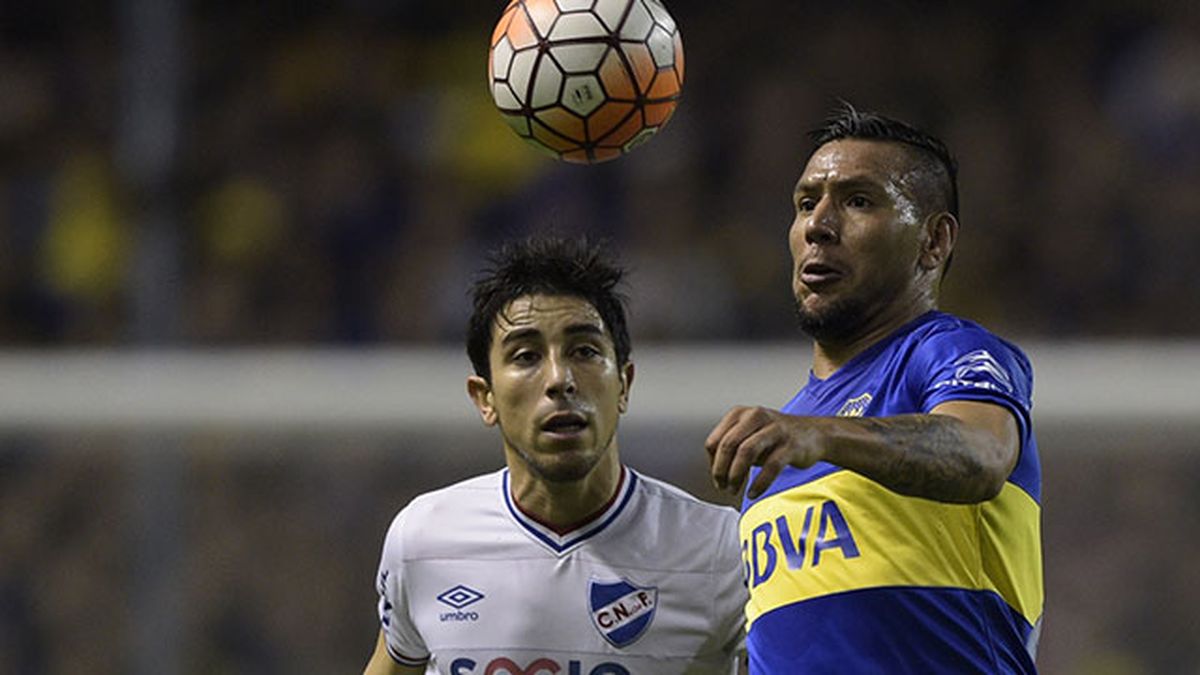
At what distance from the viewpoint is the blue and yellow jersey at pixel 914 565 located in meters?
3.16

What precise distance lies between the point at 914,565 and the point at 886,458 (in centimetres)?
57

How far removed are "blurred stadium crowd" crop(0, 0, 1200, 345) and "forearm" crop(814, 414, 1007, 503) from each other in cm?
415

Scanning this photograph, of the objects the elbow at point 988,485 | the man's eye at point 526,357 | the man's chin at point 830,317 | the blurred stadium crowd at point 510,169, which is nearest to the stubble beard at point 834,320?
the man's chin at point 830,317

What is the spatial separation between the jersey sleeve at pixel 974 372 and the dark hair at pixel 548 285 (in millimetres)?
1000

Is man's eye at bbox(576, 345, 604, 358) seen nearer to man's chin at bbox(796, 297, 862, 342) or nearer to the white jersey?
the white jersey

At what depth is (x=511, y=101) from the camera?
4.07m

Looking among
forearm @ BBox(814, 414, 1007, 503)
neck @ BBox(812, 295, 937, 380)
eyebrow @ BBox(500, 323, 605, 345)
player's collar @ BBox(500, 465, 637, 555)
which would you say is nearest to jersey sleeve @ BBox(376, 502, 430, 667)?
player's collar @ BBox(500, 465, 637, 555)

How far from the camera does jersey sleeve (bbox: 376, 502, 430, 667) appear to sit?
13.3 feet

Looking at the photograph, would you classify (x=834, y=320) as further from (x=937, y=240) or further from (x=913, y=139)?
(x=913, y=139)

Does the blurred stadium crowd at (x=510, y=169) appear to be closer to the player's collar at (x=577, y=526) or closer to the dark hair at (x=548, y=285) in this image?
the dark hair at (x=548, y=285)

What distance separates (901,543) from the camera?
3.19 m


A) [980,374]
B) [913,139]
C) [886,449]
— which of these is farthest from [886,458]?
[913,139]

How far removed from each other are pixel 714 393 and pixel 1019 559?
11.3ft

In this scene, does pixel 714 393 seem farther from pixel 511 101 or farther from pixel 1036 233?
pixel 511 101
